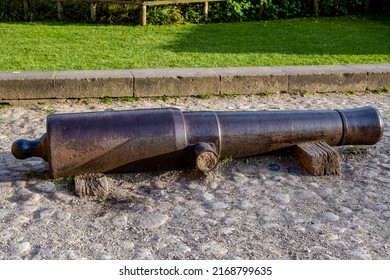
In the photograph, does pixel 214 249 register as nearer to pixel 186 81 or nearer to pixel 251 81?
pixel 186 81

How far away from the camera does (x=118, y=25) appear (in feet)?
44.5

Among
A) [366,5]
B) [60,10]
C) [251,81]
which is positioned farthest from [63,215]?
[366,5]

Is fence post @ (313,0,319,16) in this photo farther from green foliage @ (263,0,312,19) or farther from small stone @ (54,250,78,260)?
small stone @ (54,250,78,260)

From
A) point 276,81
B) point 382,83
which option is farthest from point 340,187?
point 382,83

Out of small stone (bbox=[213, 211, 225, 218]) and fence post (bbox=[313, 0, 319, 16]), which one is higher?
fence post (bbox=[313, 0, 319, 16])

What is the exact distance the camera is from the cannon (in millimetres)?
4102

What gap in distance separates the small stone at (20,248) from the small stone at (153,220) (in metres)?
0.67

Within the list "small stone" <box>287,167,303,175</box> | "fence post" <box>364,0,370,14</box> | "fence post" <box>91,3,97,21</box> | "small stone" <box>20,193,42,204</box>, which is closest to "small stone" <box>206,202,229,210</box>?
"small stone" <box>287,167,303,175</box>

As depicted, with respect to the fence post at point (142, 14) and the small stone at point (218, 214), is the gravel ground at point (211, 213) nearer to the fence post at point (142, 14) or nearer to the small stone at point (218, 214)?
the small stone at point (218, 214)

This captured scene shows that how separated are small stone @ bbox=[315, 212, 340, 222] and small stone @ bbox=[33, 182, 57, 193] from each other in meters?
1.73

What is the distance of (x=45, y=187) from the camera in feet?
14.0

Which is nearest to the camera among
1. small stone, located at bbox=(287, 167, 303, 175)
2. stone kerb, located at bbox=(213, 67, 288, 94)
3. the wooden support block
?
the wooden support block

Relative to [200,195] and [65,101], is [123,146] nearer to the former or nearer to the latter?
[200,195]
